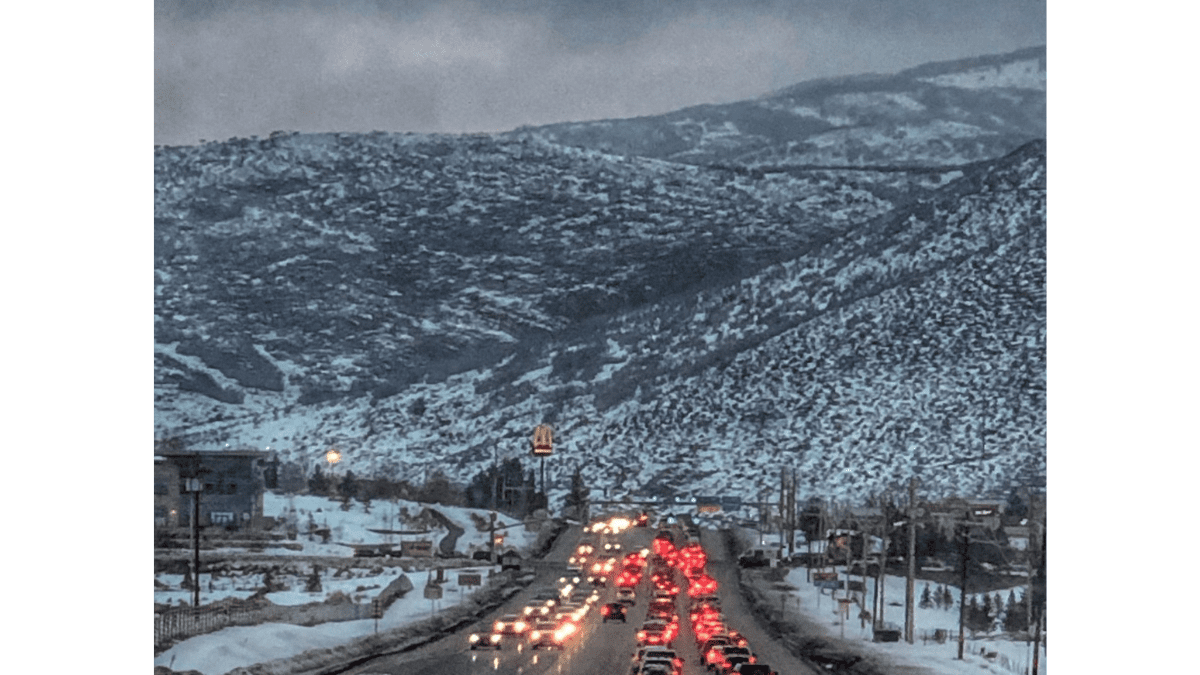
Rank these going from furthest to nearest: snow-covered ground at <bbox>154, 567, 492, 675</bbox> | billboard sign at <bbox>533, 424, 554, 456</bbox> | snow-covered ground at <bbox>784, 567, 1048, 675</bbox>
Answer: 1. billboard sign at <bbox>533, 424, 554, 456</bbox>
2. snow-covered ground at <bbox>784, 567, 1048, 675</bbox>
3. snow-covered ground at <bbox>154, 567, 492, 675</bbox>

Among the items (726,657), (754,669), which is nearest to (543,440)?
(726,657)

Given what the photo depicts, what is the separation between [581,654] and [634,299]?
199ft

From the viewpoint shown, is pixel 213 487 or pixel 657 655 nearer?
pixel 657 655

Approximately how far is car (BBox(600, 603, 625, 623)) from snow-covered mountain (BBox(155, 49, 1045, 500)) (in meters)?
27.7

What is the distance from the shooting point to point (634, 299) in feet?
317

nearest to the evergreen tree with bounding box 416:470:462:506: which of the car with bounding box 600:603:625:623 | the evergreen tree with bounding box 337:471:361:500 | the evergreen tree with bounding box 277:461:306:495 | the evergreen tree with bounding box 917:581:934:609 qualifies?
the evergreen tree with bounding box 337:471:361:500

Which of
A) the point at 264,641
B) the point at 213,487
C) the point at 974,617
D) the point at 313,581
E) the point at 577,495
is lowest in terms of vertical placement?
the point at 974,617

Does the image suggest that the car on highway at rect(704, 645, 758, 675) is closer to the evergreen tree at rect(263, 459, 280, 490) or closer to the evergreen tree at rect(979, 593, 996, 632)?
the evergreen tree at rect(979, 593, 996, 632)

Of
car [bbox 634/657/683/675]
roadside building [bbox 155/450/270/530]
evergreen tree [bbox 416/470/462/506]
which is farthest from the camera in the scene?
evergreen tree [bbox 416/470/462/506]

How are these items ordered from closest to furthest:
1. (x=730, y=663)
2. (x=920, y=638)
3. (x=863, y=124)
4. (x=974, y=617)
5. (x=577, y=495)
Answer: (x=730, y=663) < (x=920, y=638) < (x=974, y=617) < (x=577, y=495) < (x=863, y=124)

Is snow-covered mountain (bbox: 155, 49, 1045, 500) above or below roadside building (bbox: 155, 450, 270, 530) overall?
above

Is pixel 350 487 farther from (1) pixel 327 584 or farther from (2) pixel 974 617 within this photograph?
(2) pixel 974 617

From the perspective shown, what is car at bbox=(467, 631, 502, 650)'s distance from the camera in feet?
126
